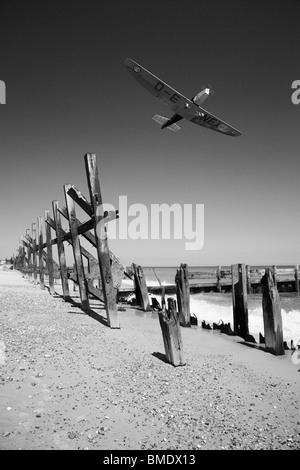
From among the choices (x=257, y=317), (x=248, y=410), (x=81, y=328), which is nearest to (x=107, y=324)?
(x=81, y=328)

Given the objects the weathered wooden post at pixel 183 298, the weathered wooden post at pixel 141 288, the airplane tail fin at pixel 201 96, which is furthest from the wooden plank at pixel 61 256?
the airplane tail fin at pixel 201 96

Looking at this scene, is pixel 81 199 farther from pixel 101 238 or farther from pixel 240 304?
pixel 240 304

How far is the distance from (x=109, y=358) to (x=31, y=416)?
1987mm

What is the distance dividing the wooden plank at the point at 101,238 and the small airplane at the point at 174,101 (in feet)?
39.9

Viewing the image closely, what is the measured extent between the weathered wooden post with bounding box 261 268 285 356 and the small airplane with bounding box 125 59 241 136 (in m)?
14.1

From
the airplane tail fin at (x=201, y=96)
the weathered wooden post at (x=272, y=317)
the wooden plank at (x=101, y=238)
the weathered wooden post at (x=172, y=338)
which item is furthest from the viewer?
the airplane tail fin at (x=201, y=96)

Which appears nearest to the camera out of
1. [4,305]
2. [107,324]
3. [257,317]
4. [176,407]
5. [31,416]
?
[31,416]

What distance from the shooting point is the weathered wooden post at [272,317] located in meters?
6.43

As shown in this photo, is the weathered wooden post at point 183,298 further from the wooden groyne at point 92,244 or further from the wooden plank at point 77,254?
the wooden plank at point 77,254

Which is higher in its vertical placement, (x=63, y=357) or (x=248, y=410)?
(x=63, y=357)

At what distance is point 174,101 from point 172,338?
16153mm

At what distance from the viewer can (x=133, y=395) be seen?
3619 mm
